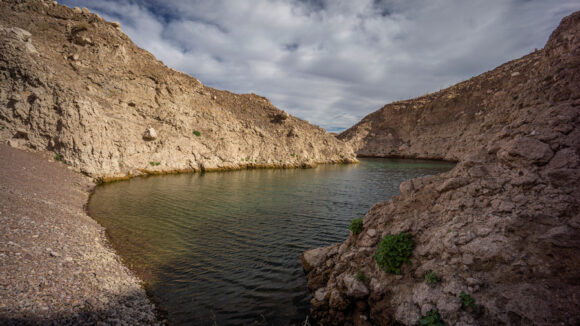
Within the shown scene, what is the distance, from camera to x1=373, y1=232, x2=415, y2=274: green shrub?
4.73 metres

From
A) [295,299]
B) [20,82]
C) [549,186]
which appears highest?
[20,82]

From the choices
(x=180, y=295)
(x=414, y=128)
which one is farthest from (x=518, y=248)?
(x=414, y=128)

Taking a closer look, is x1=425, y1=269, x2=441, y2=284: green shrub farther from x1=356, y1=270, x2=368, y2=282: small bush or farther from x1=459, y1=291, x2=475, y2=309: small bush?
x1=356, y1=270, x2=368, y2=282: small bush

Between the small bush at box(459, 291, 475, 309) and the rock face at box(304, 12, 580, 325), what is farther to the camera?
the small bush at box(459, 291, 475, 309)

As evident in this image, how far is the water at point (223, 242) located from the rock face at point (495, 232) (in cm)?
135

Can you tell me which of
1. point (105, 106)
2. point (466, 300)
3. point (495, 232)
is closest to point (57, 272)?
point (466, 300)

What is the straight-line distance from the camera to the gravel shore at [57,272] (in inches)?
159

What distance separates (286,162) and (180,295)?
1421 inches

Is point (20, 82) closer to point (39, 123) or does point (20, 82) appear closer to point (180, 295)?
point (39, 123)

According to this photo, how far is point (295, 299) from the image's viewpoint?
19.9ft

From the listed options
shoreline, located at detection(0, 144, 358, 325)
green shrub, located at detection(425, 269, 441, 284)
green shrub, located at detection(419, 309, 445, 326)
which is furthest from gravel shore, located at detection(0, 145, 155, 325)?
green shrub, located at detection(425, 269, 441, 284)

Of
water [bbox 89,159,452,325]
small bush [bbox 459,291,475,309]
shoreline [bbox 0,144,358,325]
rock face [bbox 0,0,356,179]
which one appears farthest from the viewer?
rock face [bbox 0,0,356,179]

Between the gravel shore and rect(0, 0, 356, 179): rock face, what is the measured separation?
11.5 metres

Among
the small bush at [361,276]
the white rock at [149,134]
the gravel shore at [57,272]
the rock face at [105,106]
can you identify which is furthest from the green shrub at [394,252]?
the white rock at [149,134]
